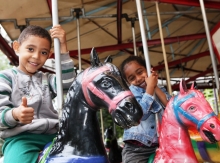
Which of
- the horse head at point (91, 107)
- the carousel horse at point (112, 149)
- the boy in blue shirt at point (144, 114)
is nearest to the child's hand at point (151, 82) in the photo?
the boy in blue shirt at point (144, 114)

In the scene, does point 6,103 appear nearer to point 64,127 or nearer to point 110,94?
point 64,127

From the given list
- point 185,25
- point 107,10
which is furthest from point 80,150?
point 185,25

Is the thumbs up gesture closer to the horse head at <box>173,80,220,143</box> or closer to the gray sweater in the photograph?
the gray sweater

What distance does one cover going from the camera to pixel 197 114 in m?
1.05

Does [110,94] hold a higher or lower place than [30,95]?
lower

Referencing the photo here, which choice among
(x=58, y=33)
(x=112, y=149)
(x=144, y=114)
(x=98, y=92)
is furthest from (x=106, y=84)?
(x=112, y=149)

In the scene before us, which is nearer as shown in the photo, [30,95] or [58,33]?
[58,33]

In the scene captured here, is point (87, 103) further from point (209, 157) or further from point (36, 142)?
point (209, 157)

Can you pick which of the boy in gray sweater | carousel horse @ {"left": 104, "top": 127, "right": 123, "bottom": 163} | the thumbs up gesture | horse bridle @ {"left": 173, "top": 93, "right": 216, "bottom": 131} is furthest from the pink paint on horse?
carousel horse @ {"left": 104, "top": 127, "right": 123, "bottom": 163}

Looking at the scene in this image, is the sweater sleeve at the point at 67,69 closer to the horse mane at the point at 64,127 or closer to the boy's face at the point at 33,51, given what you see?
the boy's face at the point at 33,51

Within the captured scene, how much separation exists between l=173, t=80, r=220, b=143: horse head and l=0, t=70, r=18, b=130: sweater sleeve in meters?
0.66

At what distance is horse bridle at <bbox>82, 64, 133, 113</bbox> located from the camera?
782mm

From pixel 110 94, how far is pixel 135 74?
90 cm

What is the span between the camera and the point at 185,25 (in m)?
4.22
